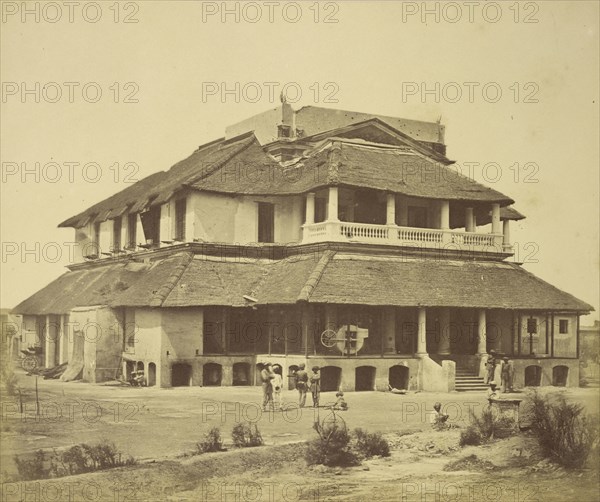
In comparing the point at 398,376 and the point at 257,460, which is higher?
the point at 398,376

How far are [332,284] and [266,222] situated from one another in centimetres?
416

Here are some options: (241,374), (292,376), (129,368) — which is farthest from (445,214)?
(129,368)

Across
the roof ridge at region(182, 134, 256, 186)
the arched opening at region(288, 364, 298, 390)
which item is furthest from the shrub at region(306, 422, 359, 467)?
the roof ridge at region(182, 134, 256, 186)

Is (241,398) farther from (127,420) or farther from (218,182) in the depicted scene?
(218,182)

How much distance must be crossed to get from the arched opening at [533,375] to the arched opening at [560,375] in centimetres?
42

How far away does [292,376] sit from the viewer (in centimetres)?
2289

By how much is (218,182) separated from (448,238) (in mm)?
7302

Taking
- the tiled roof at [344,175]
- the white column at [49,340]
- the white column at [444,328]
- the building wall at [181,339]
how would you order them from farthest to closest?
the white column at [49,340]
the white column at [444,328]
the tiled roof at [344,175]
the building wall at [181,339]

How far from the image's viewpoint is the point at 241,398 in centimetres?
2025

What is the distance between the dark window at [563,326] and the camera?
26672 mm

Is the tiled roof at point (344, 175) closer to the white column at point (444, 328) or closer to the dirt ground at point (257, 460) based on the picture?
the white column at point (444, 328)

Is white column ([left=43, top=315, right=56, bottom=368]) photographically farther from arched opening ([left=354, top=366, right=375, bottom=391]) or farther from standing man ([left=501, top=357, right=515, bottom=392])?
standing man ([left=501, top=357, right=515, bottom=392])

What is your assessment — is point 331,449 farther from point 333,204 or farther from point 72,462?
point 333,204

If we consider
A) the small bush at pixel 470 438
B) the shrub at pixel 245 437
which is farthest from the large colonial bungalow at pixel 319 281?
the shrub at pixel 245 437
